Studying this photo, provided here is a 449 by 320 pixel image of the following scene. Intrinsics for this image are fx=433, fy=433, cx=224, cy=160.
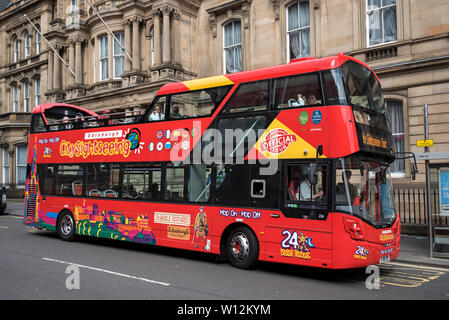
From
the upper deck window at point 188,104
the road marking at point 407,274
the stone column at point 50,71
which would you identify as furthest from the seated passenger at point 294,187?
the stone column at point 50,71

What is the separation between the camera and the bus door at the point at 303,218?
7793 millimetres

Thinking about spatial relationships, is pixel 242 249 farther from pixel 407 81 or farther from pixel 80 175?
pixel 407 81

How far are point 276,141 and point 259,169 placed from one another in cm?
70

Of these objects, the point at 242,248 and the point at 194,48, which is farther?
the point at 194,48

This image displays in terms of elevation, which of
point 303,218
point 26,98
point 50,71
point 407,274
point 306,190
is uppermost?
point 50,71

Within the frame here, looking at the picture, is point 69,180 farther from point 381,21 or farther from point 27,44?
point 27,44

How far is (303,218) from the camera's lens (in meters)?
8.10

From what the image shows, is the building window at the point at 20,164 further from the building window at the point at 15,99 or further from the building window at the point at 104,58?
the building window at the point at 104,58

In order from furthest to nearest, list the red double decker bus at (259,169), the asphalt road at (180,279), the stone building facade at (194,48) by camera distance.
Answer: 1. the stone building facade at (194,48)
2. the red double decker bus at (259,169)
3. the asphalt road at (180,279)

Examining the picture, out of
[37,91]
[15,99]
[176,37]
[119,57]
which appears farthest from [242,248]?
[15,99]

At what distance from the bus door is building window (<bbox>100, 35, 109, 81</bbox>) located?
69.3 feet

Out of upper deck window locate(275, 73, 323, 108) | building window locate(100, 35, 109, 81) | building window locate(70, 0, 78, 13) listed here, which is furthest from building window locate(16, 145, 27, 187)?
upper deck window locate(275, 73, 323, 108)

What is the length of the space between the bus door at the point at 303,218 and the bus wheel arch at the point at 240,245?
0.39 metres
